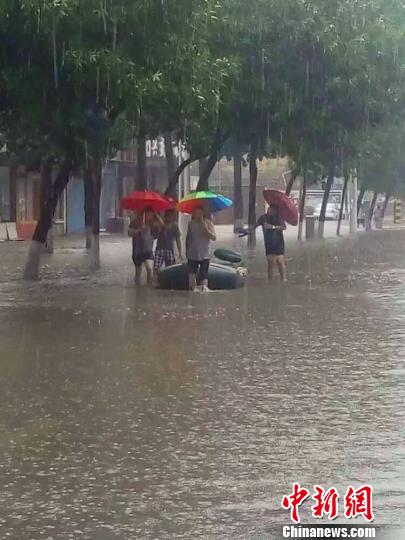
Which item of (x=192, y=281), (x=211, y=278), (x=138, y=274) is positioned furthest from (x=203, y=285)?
(x=138, y=274)

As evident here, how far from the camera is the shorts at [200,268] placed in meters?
19.5

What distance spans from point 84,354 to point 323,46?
14503 millimetres

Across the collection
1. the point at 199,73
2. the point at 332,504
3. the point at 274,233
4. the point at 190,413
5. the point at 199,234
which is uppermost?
the point at 199,73

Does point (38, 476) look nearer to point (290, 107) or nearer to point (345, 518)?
point (345, 518)

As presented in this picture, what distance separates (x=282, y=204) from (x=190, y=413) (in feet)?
42.6

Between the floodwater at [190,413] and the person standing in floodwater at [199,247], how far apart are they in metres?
1.39

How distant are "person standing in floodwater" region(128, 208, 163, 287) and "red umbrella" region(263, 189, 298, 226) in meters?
2.29

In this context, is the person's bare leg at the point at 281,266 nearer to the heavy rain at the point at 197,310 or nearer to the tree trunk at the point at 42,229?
the heavy rain at the point at 197,310

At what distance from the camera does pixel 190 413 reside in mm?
9148

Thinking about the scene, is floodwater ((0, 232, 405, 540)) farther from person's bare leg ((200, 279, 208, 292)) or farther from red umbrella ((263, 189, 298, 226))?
red umbrella ((263, 189, 298, 226))

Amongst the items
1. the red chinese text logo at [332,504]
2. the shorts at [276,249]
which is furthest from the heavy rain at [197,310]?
the shorts at [276,249]

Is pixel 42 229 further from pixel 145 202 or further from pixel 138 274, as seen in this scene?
pixel 145 202

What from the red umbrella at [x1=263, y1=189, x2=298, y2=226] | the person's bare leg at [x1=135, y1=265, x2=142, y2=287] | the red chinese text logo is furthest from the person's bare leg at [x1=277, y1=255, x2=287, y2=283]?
the red chinese text logo

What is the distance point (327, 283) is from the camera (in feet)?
73.2
